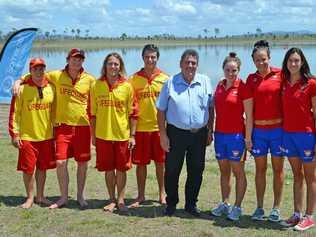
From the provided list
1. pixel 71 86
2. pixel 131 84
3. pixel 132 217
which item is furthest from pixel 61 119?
pixel 132 217

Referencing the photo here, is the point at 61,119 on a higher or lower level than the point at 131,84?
lower

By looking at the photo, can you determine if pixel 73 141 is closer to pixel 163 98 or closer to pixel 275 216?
pixel 163 98

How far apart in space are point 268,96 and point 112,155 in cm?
204

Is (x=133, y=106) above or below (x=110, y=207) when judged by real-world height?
above

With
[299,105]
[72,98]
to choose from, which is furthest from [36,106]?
[299,105]

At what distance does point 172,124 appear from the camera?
6137 millimetres

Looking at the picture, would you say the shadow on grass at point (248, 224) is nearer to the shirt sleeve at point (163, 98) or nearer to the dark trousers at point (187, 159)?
the dark trousers at point (187, 159)

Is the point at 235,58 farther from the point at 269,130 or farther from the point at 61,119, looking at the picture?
the point at 61,119

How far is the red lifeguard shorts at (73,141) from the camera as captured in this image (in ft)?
21.7

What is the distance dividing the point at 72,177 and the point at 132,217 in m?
2.59

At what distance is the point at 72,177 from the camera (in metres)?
8.66

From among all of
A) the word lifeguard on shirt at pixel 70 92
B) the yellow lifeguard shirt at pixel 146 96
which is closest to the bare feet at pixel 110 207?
the yellow lifeguard shirt at pixel 146 96

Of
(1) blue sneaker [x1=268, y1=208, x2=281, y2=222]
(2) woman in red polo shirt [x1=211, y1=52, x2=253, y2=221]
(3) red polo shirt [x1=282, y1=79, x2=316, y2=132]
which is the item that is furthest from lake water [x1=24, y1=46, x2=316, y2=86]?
(3) red polo shirt [x1=282, y1=79, x2=316, y2=132]

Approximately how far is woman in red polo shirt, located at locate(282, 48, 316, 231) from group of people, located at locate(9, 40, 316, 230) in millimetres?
11
